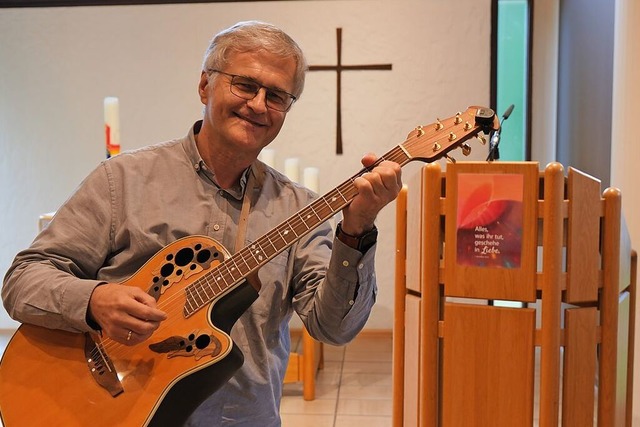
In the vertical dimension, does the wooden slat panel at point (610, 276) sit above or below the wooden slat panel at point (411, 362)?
above

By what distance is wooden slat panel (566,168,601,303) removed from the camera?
200 centimetres

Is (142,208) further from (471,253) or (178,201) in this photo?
(471,253)

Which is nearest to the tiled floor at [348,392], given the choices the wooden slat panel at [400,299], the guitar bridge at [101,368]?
the wooden slat panel at [400,299]

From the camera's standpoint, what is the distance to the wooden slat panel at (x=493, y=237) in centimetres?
198

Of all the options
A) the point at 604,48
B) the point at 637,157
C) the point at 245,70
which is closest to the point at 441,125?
the point at 245,70

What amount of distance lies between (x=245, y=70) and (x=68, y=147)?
363cm

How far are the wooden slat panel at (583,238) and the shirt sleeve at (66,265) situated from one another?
1275mm

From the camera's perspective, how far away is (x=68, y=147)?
189 inches

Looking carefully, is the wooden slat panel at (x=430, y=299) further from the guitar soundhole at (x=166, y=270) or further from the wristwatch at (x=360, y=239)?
the guitar soundhole at (x=166, y=270)

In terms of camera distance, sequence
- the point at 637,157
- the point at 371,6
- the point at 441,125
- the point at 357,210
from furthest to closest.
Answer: the point at 371,6, the point at 637,157, the point at 441,125, the point at 357,210

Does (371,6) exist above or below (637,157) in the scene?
above

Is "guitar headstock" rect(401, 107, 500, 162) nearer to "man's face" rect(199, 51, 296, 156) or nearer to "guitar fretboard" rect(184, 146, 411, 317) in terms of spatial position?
"guitar fretboard" rect(184, 146, 411, 317)

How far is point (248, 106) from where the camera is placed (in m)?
1.51

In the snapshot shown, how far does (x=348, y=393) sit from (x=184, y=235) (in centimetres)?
244
